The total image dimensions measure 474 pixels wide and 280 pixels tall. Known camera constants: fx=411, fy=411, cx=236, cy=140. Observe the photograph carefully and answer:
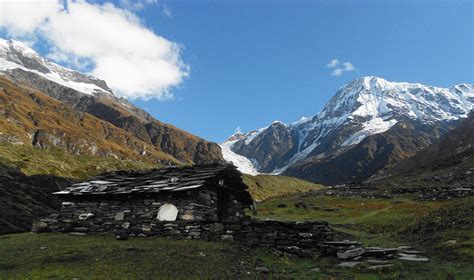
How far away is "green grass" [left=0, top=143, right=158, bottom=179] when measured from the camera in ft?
364

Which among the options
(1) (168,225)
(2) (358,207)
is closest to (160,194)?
(1) (168,225)

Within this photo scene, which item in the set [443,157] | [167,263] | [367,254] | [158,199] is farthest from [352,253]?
[443,157]

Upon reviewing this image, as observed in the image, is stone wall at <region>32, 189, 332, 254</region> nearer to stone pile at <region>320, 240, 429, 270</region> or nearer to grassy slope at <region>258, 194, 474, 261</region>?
Result: stone pile at <region>320, 240, 429, 270</region>

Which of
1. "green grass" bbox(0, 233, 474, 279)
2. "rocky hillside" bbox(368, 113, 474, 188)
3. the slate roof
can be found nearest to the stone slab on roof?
the slate roof

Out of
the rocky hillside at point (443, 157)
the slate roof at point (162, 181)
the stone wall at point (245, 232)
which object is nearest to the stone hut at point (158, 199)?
the slate roof at point (162, 181)

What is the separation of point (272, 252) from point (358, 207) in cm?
3834

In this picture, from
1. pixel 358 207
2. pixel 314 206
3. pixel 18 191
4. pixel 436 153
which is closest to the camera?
pixel 18 191

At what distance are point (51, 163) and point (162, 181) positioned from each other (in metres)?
121

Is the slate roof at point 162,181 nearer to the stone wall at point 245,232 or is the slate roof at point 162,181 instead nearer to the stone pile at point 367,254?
the stone wall at point 245,232

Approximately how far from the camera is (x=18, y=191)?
1458 inches

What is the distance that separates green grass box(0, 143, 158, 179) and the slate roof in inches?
3245

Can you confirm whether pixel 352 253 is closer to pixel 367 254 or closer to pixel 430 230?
pixel 367 254

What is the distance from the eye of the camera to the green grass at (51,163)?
364 feet

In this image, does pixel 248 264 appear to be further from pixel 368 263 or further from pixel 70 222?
pixel 70 222
